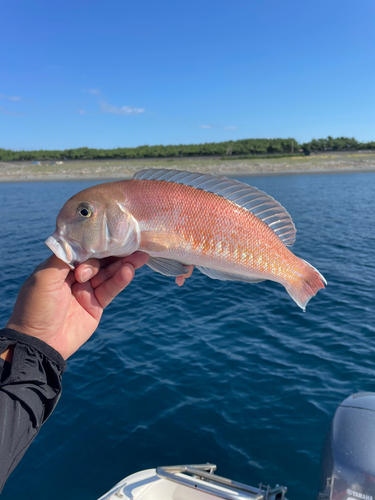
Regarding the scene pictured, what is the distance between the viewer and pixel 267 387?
309 inches

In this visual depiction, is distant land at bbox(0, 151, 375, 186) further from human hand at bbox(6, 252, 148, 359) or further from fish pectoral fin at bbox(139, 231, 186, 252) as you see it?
fish pectoral fin at bbox(139, 231, 186, 252)

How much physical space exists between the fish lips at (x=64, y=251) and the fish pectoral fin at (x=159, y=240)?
535 millimetres

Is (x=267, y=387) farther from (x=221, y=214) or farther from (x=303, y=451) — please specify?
(x=221, y=214)

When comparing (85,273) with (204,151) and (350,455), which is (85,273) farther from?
(204,151)

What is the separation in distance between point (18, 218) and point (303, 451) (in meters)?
32.9

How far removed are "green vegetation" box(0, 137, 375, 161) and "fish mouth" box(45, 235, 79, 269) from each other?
107118 mm

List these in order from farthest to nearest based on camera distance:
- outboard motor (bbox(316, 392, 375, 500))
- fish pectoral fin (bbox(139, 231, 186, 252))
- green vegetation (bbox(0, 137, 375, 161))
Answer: green vegetation (bbox(0, 137, 375, 161))
outboard motor (bbox(316, 392, 375, 500))
fish pectoral fin (bbox(139, 231, 186, 252))

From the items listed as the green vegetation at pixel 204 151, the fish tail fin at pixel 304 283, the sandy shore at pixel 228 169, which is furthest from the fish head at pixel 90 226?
the green vegetation at pixel 204 151

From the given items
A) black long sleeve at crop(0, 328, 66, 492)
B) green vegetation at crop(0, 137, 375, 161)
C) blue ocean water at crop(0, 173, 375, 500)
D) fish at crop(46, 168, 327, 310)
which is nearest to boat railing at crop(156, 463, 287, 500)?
blue ocean water at crop(0, 173, 375, 500)

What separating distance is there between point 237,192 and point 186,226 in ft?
1.78

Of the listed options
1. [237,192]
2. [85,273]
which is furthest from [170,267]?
[237,192]

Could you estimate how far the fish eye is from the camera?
2.75 metres

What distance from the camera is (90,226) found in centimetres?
275

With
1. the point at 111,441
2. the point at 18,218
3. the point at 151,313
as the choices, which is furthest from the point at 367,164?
the point at 111,441
